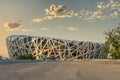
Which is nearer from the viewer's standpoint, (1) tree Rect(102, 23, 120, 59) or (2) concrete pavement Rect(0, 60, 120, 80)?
(2) concrete pavement Rect(0, 60, 120, 80)

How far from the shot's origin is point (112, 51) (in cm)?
10719

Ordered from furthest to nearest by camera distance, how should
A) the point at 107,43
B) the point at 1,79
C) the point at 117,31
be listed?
the point at 107,43 → the point at 117,31 → the point at 1,79

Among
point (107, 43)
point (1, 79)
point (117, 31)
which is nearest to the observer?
point (1, 79)

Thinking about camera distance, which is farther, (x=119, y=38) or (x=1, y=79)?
(x=119, y=38)

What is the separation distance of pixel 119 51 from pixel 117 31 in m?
6.23

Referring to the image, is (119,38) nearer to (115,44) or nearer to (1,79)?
(115,44)

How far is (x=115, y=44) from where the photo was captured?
4190 inches

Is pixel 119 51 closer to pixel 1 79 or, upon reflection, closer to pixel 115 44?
pixel 115 44

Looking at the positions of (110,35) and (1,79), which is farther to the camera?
(110,35)

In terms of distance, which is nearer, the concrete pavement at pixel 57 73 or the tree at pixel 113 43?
the concrete pavement at pixel 57 73

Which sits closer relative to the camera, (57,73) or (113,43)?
(57,73)

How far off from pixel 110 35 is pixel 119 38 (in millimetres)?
5967

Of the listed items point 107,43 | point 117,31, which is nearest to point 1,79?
point 117,31

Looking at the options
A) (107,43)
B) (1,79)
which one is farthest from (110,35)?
(1,79)
